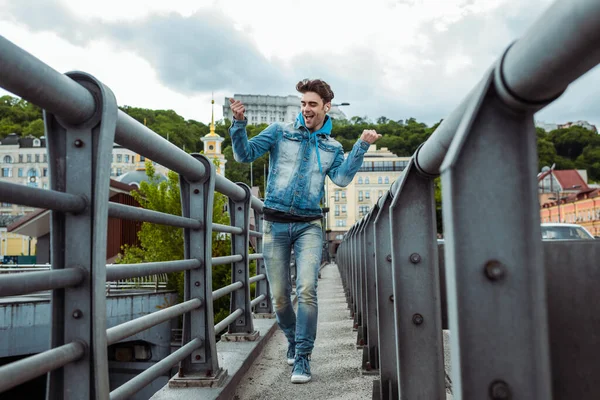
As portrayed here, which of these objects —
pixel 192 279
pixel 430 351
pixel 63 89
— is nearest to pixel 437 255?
pixel 430 351

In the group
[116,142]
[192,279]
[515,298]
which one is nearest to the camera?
[515,298]

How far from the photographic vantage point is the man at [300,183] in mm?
4734

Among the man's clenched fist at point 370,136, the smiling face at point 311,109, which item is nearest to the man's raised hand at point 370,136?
the man's clenched fist at point 370,136

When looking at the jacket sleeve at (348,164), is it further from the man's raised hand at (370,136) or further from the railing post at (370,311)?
the railing post at (370,311)

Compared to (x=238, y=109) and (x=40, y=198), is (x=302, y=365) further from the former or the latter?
(x=40, y=198)

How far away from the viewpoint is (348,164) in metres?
4.73

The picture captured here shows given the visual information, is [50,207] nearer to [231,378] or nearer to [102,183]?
[102,183]

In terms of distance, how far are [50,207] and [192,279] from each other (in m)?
2.00

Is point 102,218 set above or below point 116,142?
below

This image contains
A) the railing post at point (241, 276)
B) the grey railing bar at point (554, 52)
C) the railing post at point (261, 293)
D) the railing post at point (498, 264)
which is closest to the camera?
the grey railing bar at point (554, 52)

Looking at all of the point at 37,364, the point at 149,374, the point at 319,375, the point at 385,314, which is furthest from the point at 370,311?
the point at 37,364

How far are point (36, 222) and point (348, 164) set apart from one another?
1642 inches

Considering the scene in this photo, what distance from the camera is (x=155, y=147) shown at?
119 inches

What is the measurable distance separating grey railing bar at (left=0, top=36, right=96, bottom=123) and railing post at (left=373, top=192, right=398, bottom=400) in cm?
145
